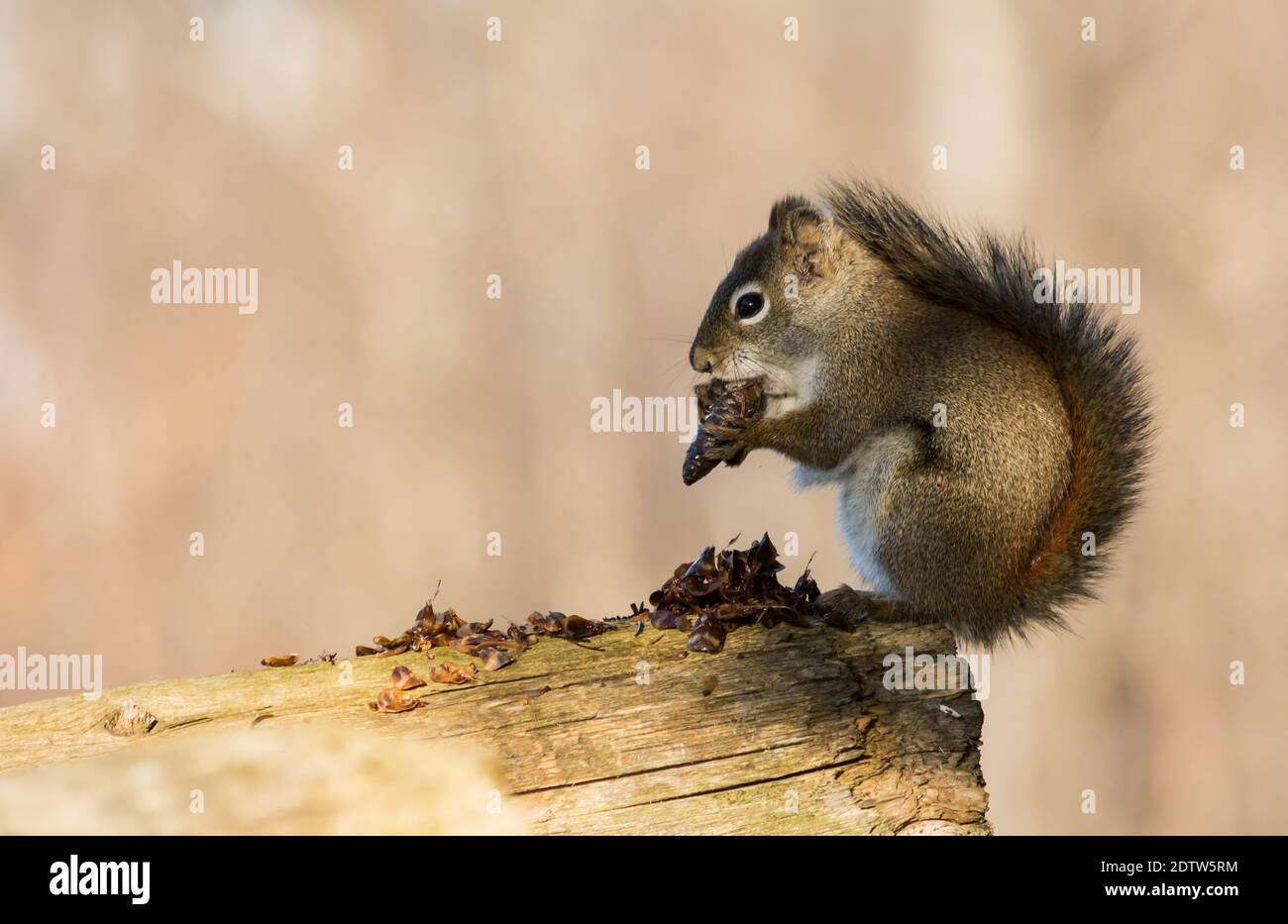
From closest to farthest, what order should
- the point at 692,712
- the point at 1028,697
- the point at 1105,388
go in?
the point at 692,712 < the point at 1105,388 < the point at 1028,697

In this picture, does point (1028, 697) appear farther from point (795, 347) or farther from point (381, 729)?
point (381, 729)

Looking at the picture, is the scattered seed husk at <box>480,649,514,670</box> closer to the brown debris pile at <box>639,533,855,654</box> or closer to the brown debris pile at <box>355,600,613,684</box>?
the brown debris pile at <box>355,600,613,684</box>

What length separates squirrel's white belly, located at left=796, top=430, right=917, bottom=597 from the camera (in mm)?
1965

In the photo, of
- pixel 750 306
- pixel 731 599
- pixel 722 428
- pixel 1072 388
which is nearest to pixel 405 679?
pixel 731 599

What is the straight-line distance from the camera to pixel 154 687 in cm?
177

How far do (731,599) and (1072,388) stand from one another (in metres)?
0.68

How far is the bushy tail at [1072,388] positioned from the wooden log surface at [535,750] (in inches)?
13.3

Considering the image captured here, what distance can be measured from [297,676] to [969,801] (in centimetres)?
101

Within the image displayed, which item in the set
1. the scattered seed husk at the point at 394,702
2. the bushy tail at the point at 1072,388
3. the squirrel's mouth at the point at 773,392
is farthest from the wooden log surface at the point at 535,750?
the squirrel's mouth at the point at 773,392

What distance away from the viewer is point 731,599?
1948mm

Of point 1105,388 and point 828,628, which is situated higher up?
point 1105,388

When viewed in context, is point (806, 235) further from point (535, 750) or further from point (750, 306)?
point (535, 750)

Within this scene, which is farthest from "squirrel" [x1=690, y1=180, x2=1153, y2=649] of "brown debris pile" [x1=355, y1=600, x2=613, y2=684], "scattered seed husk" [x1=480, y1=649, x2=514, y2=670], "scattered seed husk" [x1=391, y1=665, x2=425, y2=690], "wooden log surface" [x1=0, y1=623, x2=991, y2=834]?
"scattered seed husk" [x1=391, y1=665, x2=425, y2=690]
